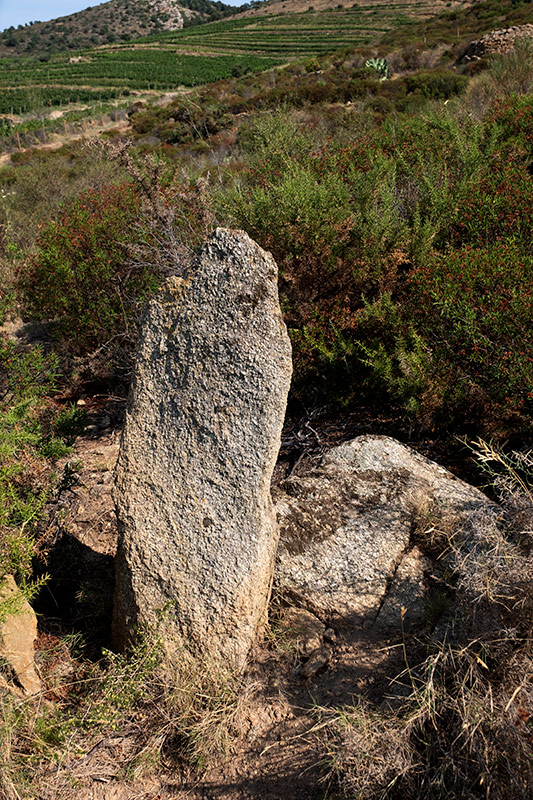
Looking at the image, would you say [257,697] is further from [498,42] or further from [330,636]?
[498,42]

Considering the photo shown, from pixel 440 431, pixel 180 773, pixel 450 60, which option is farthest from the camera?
pixel 450 60

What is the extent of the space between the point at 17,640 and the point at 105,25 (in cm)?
12411

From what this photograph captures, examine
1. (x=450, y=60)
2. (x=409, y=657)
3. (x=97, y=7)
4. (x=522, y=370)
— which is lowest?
(x=409, y=657)

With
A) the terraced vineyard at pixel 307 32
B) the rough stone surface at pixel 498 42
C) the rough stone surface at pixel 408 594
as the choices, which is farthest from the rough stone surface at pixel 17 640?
the terraced vineyard at pixel 307 32

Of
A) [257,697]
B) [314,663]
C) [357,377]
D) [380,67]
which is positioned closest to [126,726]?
[257,697]

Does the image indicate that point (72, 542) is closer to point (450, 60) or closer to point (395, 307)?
point (395, 307)

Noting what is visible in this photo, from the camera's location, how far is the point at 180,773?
2033 millimetres

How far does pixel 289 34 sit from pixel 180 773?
2839 inches

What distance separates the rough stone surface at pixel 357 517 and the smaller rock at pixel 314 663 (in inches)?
8.8

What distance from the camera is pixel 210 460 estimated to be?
2246 millimetres

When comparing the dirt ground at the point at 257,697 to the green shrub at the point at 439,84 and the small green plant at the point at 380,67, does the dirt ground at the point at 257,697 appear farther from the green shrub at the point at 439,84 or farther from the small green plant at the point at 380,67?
the small green plant at the point at 380,67

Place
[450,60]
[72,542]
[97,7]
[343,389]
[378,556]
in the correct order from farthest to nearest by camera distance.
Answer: [97,7], [450,60], [343,389], [72,542], [378,556]

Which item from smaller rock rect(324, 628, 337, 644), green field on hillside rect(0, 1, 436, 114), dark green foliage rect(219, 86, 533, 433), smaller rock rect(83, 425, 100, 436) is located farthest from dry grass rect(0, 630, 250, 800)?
green field on hillside rect(0, 1, 436, 114)

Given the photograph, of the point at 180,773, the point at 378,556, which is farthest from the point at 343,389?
the point at 180,773
